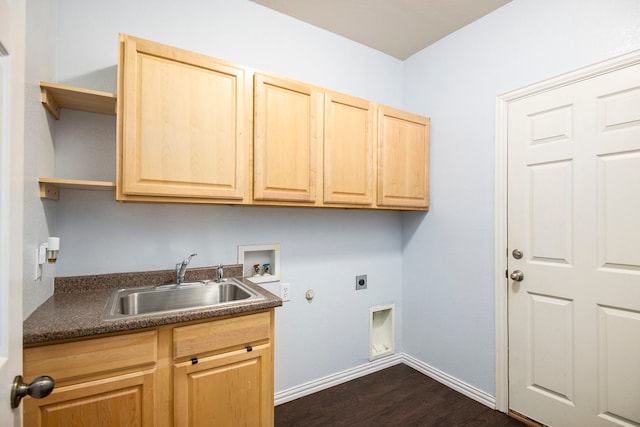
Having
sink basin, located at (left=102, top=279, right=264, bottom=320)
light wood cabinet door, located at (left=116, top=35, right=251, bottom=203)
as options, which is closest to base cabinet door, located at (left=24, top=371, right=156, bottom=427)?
sink basin, located at (left=102, top=279, right=264, bottom=320)

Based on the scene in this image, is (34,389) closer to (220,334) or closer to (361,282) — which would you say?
(220,334)

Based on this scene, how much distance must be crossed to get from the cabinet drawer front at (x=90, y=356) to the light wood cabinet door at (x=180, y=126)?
2.03 feet

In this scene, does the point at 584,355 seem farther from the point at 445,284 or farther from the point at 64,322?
the point at 64,322

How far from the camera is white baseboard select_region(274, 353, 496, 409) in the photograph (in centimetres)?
213

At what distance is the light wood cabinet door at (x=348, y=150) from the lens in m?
1.98

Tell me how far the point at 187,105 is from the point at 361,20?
1.47 meters

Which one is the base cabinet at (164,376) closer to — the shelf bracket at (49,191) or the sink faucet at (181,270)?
the sink faucet at (181,270)

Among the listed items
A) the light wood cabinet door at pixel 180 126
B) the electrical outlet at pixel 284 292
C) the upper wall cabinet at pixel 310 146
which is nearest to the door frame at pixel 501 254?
the upper wall cabinet at pixel 310 146

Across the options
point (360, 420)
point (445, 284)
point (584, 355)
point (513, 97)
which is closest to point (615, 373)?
point (584, 355)

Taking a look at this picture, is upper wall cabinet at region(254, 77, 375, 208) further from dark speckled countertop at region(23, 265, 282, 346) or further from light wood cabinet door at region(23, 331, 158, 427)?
light wood cabinet door at region(23, 331, 158, 427)

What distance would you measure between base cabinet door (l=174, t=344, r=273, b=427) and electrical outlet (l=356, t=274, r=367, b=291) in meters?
1.16

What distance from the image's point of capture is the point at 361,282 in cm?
254

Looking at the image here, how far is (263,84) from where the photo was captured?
5.69 feet

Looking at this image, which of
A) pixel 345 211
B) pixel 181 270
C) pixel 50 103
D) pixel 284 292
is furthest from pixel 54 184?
pixel 345 211
